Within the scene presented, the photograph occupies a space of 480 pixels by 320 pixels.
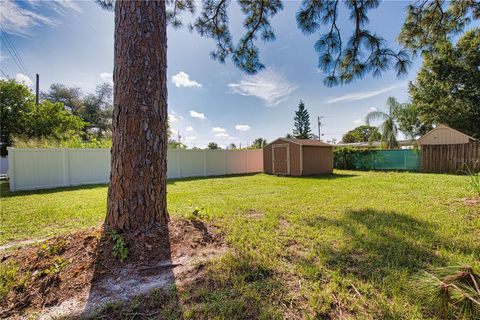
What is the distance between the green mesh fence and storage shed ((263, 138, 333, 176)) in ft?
8.53

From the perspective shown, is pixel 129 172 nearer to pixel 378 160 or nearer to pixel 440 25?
pixel 440 25

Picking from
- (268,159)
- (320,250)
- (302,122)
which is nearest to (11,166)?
(320,250)

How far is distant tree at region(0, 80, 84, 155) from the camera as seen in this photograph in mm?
11288

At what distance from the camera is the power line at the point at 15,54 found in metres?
7.18

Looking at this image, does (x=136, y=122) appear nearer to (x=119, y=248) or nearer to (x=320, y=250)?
(x=119, y=248)

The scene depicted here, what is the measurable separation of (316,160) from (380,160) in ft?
14.8

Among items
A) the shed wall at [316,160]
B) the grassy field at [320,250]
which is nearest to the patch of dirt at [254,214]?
the grassy field at [320,250]

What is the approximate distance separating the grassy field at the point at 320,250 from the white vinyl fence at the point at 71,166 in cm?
303

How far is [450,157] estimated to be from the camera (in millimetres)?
9906

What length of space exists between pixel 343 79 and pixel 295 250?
4132mm

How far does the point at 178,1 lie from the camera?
4.52 metres

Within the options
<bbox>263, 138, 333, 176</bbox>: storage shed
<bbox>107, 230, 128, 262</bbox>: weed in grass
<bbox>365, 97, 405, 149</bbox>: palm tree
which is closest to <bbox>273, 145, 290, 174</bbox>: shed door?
<bbox>263, 138, 333, 176</bbox>: storage shed

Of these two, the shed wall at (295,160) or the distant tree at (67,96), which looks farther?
the distant tree at (67,96)

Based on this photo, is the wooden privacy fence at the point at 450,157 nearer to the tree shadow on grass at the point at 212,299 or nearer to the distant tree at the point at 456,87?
the distant tree at the point at 456,87
